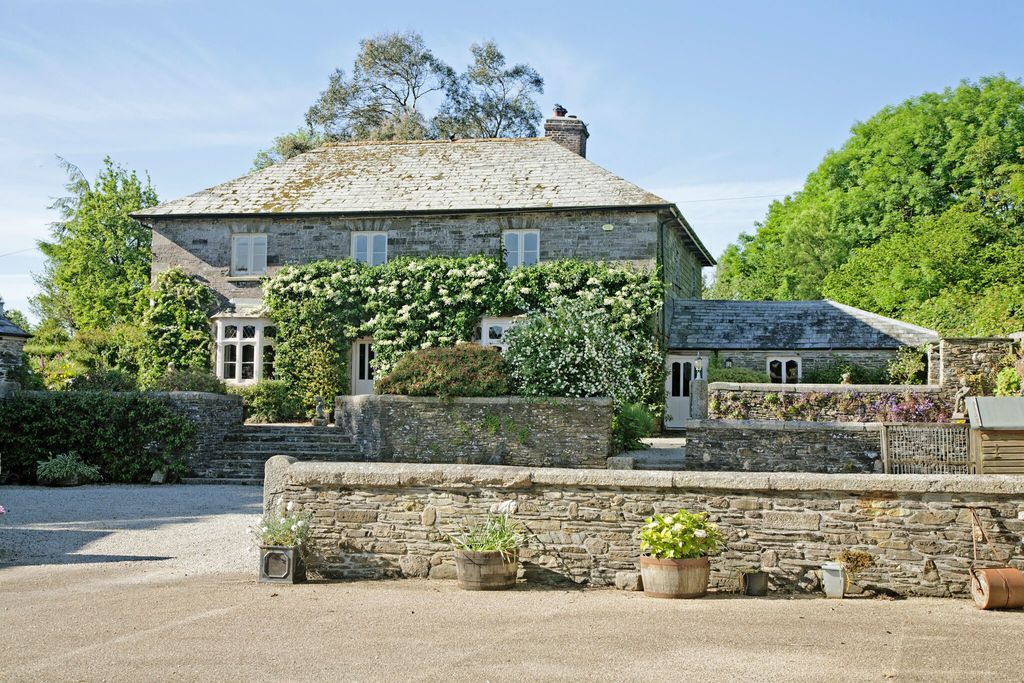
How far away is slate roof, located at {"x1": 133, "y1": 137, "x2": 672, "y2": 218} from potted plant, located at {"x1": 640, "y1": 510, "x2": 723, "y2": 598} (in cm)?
1491

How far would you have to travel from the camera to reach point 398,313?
23734 millimetres

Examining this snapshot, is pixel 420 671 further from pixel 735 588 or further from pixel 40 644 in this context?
pixel 735 588

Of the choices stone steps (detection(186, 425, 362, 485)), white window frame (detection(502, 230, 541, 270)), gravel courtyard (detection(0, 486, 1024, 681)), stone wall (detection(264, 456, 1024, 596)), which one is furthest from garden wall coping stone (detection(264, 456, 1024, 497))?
white window frame (detection(502, 230, 541, 270))

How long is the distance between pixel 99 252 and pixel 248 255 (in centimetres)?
1801

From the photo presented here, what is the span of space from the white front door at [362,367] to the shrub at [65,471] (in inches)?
308

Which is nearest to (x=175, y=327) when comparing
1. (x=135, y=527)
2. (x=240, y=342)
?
(x=240, y=342)

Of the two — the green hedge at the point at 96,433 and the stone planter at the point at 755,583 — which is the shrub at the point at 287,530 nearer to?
the stone planter at the point at 755,583

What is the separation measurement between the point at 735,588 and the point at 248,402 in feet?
54.5

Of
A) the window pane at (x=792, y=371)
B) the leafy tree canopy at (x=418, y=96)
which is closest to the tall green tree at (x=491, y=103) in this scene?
the leafy tree canopy at (x=418, y=96)

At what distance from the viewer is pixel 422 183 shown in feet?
83.1

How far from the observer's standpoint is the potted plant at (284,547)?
9391 mm

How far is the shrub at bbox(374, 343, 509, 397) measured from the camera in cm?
1748

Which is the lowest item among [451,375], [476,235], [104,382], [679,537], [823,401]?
[679,537]

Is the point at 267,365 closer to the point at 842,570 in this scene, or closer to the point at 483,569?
the point at 483,569
